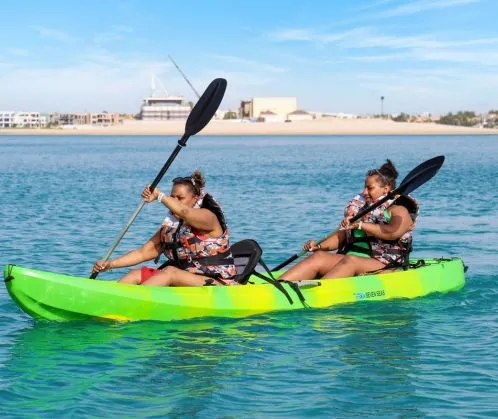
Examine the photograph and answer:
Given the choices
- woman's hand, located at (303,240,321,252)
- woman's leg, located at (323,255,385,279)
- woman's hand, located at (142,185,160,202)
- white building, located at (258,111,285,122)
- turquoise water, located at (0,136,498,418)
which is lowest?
turquoise water, located at (0,136,498,418)

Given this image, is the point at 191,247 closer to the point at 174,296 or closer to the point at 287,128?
the point at 174,296

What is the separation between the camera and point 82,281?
8039 millimetres

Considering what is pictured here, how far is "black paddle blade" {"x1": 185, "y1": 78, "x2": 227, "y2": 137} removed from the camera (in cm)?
973

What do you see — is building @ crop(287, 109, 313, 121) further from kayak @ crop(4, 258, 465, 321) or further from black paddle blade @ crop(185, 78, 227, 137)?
kayak @ crop(4, 258, 465, 321)

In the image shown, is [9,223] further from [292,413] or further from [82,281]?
[292,413]

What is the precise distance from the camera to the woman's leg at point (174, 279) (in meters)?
8.41

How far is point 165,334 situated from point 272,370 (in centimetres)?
137

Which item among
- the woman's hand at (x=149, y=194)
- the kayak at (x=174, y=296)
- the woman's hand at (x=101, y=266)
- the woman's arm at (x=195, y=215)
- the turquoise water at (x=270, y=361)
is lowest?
the turquoise water at (x=270, y=361)

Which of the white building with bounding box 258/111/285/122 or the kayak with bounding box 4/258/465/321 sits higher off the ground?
the white building with bounding box 258/111/285/122

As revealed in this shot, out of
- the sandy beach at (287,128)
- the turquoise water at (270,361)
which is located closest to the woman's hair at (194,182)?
the turquoise water at (270,361)

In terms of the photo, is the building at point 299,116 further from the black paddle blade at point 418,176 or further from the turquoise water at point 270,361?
the black paddle blade at point 418,176

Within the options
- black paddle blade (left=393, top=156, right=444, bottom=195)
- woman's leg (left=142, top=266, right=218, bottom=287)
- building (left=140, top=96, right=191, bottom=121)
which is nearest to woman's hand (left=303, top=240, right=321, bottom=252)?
black paddle blade (left=393, top=156, right=444, bottom=195)

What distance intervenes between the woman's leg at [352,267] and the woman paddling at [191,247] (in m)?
1.22

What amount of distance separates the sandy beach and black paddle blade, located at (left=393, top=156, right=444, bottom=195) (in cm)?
14246
